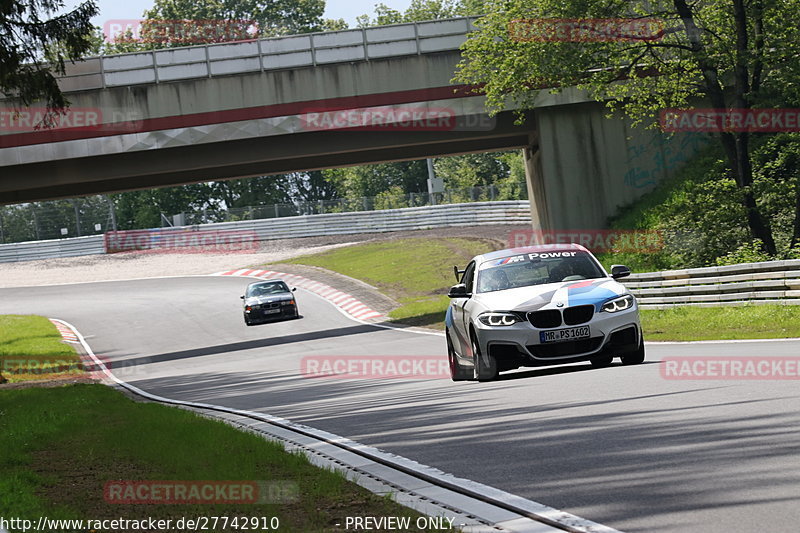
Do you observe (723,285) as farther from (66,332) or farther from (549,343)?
(66,332)

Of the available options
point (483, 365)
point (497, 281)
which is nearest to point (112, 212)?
point (497, 281)

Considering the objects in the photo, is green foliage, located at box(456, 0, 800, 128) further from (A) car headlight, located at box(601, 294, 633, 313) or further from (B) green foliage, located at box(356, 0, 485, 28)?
(B) green foliage, located at box(356, 0, 485, 28)

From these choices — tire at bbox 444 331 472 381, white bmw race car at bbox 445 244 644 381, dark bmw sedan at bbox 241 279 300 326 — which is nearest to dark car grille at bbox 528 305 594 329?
white bmw race car at bbox 445 244 644 381

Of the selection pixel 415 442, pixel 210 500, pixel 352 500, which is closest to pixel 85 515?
pixel 210 500

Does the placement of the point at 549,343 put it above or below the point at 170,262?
above

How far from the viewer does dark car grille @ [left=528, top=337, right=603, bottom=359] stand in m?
12.2

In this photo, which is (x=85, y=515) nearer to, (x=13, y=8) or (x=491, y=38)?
(x=13, y=8)

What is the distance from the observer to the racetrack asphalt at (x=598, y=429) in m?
5.98

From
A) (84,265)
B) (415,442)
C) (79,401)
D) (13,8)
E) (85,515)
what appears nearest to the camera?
(85,515)

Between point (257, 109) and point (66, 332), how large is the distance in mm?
14617

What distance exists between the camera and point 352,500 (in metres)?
6.83

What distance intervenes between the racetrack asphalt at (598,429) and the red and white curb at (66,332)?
19.4m

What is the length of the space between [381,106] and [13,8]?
14092 mm

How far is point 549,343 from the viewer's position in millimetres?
12188
